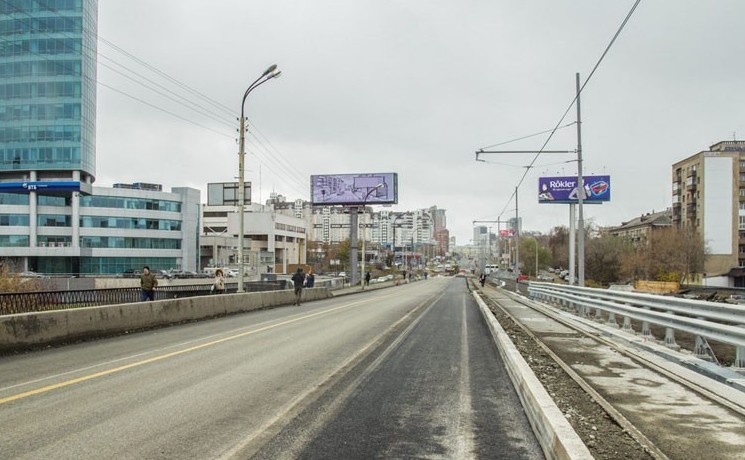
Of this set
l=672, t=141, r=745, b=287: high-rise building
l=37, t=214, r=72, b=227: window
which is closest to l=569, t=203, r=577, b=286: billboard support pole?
l=672, t=141, r=745, b=287: high-rise building

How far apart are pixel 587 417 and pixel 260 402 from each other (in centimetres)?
370

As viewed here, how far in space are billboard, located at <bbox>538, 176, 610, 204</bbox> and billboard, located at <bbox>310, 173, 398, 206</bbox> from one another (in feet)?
68.5

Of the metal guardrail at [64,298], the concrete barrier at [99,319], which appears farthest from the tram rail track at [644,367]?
the metal guardrail at [64,298]

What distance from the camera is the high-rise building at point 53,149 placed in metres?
79.6

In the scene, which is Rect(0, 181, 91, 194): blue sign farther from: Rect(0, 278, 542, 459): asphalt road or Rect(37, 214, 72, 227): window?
Rect(0, 278, 542, 459): asphalt road

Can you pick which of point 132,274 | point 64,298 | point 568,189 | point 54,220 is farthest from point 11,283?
point 54,220

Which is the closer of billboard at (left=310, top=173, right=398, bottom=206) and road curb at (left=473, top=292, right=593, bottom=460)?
road curb at (left=473, top=292, right=593, bottom=460)

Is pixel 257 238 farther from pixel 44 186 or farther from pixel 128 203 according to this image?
pixel 44 186

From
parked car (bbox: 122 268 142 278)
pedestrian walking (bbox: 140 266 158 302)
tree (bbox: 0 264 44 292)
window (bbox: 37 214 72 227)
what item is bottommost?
parked car (bbox: 122 268 142 278)

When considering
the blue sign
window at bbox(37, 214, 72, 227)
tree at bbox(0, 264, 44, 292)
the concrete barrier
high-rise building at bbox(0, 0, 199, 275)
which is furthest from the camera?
window at bbox(37, 214, 72, 227)

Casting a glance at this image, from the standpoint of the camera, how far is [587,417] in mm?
5934

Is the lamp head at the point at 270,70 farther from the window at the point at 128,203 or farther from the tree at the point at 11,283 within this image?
the window at the point at 128,203

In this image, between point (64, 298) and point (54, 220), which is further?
point (54, 220)

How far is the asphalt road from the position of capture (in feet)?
17.2
